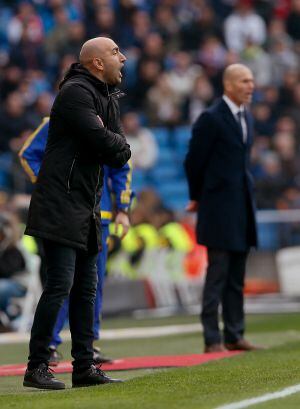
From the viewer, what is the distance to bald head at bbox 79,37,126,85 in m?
7.79

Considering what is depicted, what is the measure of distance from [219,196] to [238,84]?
0.91 metres

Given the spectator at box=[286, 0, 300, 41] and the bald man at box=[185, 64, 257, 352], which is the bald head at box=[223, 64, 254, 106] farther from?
the spectator at box=[286, 0, 300, 41]

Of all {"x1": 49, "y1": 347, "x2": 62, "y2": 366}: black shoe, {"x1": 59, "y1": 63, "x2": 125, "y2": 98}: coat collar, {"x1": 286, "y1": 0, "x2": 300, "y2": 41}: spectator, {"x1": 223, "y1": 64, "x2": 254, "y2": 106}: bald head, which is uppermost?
{"x1": 286, "y1": 0, "x2": 300, "y2": 41}: spectator

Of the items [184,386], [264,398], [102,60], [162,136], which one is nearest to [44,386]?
[184,386]

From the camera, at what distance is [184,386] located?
7438 millimetres

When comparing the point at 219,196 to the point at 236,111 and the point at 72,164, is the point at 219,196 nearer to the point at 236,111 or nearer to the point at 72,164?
the point at 236,111

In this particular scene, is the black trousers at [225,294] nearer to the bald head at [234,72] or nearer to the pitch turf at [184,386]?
the pitch turf at [184,386]

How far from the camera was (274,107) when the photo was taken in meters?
23.8

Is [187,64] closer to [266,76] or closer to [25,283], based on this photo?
[266,76]

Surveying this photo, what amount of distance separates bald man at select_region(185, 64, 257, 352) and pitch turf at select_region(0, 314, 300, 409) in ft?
1.17

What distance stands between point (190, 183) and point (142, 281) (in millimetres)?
6710

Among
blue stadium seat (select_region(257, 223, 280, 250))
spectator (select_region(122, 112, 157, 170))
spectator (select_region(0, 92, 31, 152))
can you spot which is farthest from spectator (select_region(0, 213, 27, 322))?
spectator (select_region(122, 112, 157, 170))

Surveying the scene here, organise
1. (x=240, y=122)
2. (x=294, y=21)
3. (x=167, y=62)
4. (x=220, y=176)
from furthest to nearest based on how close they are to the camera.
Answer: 1. (x=294, y=21)
2. (x=167, y=62)
3. (x=240, y=122)
4. (x=220, y=176)

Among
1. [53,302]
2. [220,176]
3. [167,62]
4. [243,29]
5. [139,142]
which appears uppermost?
[243,29]
